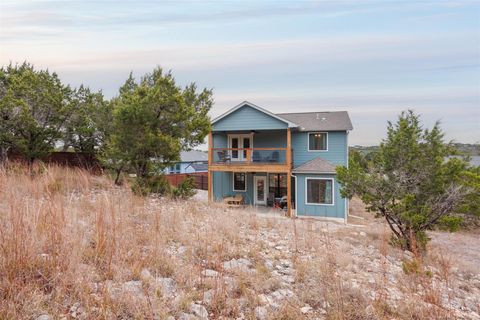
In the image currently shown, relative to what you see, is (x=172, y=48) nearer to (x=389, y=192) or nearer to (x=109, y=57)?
(x=109, y=57)

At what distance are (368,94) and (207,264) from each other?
55.6 ft

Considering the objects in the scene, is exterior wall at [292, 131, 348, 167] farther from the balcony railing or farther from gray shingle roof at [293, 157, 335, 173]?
the balcony railing

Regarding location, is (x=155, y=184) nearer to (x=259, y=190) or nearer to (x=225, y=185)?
(x=225, y=185)

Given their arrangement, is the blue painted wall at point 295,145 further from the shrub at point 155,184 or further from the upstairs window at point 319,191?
the shrub at point 155,184

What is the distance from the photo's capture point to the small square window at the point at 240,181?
16906mm

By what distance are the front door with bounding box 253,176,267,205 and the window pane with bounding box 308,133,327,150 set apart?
3.52 metres

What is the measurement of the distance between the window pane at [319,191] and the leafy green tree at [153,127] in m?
6.96

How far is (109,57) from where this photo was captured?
456 inches

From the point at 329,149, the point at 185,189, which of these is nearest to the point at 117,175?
the point at 185,189

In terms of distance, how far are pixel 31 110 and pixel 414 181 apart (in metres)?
14.4

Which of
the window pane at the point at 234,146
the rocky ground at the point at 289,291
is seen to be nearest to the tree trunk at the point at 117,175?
the window pane at the point at 234,146

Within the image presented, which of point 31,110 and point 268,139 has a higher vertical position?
point 31,110

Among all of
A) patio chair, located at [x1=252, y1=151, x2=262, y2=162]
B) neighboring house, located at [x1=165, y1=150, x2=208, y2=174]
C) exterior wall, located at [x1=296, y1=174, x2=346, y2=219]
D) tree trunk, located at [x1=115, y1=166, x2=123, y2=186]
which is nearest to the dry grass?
tree trunk, located at [x1=115, y1=166, x2=123, y2=186]

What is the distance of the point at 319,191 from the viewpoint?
1469 cm
